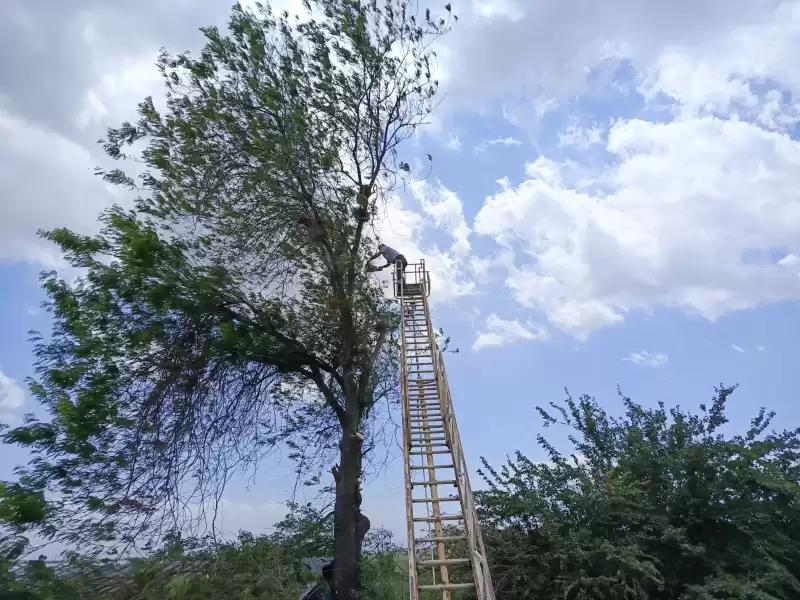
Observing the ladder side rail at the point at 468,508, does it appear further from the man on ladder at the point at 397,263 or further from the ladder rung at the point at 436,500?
the man on ladder at the point at 397,263

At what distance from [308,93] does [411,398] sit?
604 centimetres

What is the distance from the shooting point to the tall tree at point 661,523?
8.48 metres

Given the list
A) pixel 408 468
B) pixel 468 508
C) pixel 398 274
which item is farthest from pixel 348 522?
pixel 398 274

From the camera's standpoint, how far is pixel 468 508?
7.11 metres

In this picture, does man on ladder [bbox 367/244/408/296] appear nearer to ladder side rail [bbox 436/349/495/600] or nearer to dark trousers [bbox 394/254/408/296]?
dark trousers [bbox 394/254/408/296]

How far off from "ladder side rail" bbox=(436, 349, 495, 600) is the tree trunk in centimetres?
233

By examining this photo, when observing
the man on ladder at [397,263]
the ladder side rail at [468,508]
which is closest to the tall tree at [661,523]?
the ladder side rail at [468,508]

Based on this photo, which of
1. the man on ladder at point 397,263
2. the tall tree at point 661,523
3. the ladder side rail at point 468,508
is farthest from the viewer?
the man on ladder at point 397,263

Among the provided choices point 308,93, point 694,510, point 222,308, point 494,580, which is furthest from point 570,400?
point 308,93

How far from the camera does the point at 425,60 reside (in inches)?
487

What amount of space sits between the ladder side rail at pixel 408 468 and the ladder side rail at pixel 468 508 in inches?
24.0

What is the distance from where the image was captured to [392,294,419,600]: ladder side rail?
6270 millimetres

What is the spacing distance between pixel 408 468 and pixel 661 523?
3.91 m

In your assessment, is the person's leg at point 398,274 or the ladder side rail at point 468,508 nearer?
the ladder side rail at point 468,508
